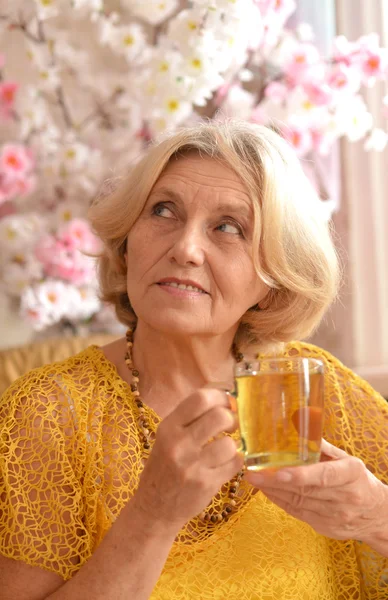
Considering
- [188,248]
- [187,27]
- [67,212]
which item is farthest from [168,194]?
[67,212]

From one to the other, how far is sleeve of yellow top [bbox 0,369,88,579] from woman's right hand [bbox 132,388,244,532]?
0.32m

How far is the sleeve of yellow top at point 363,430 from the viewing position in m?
1.74

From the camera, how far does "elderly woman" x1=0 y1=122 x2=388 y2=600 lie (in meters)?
1.40

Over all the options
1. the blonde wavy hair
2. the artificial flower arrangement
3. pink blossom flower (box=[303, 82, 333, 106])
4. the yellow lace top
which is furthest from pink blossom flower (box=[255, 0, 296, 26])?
the yellow lace top

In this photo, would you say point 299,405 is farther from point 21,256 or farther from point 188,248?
point 21,256

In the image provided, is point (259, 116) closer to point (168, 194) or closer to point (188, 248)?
point (168, 194)

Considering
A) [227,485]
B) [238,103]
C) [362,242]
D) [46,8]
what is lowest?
[227,485]

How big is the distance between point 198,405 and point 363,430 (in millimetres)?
794

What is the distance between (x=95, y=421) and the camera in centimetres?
159

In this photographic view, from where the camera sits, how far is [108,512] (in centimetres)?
153

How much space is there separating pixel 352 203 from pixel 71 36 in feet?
3.73

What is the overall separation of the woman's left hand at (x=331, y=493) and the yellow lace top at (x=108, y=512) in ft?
0.87

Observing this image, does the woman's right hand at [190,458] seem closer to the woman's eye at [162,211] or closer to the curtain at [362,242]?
the woman's eye at [162,211]

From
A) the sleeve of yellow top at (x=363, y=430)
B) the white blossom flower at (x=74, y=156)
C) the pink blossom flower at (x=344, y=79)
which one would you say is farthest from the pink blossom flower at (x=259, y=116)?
the sleeve of yellow top at (x=363, y=430)
